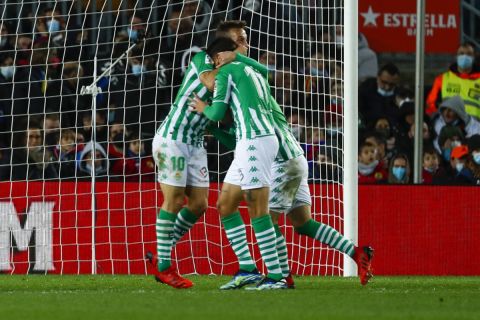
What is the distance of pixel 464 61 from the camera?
62.0 feet

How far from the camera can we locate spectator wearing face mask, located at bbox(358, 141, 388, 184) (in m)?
17.1

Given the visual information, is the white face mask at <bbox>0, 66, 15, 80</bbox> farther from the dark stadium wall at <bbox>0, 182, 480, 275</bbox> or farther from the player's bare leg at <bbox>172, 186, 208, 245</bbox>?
the player's bare leg at <bbox>172, 186, 208, 245</bbox>

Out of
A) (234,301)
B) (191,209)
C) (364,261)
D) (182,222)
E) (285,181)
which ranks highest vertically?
(285,181)

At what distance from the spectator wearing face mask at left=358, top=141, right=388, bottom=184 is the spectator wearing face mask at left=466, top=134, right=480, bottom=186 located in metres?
1.14

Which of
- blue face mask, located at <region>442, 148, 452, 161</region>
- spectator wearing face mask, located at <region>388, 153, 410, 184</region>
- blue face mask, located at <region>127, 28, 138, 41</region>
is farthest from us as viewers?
blue face mask, located at <region>442, 148, 452, 161</region>

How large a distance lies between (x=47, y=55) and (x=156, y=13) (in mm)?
2387

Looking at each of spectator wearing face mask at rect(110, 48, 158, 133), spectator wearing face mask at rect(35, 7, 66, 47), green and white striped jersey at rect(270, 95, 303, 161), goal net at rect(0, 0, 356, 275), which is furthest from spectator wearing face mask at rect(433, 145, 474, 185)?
green and white striped jersey at rect(270, 95, 303, 161)

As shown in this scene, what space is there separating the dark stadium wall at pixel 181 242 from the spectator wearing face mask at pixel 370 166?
72.1 inches

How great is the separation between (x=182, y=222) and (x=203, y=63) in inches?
56.9

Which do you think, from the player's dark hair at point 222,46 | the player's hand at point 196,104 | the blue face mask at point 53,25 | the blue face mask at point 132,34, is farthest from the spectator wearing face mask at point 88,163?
the player's dark hair at point 222,46

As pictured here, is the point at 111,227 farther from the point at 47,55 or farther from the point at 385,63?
the point at 385,63

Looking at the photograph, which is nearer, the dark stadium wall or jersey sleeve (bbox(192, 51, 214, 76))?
jersey sleeve (bbox(192, 51, 214, 76))

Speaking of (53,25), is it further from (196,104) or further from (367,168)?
(196,104)

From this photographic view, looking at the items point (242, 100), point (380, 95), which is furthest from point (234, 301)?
point (380, 95)
